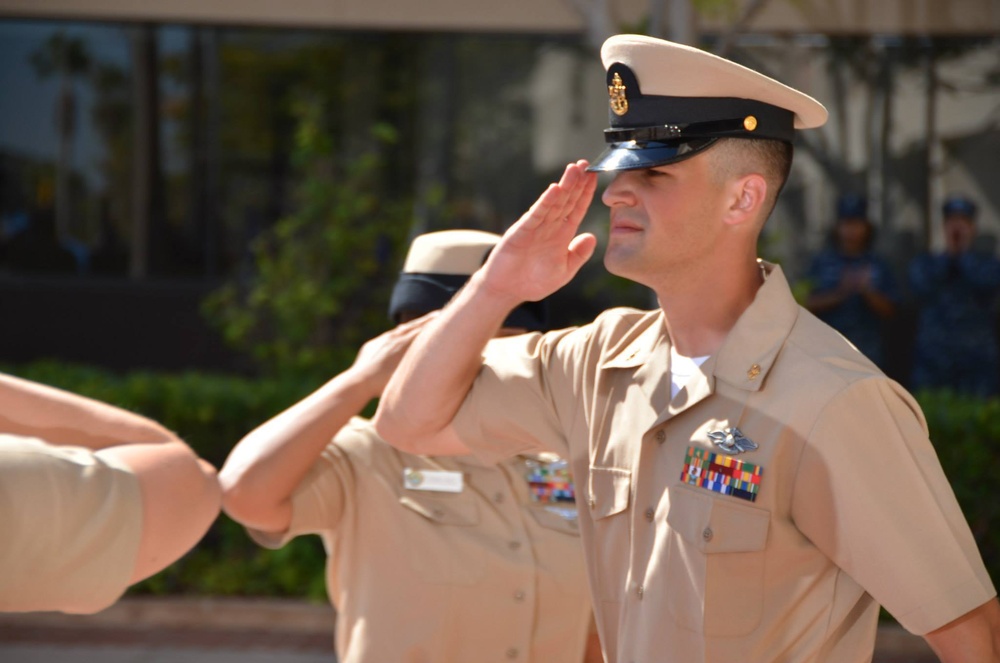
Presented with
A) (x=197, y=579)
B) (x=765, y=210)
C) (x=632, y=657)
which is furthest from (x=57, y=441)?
(x=197, y=579)

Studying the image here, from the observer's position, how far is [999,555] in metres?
6.34

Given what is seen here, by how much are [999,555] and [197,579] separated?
402 centimetres

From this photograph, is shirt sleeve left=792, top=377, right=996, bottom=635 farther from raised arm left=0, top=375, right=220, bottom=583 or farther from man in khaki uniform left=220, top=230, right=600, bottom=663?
man in khaki uniform left=220, top=230, right=600, bottom=663

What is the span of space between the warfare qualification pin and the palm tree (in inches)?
326

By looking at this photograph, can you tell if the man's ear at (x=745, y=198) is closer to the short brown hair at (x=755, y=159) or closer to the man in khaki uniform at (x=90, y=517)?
the short brown hair at (x=755, y=159)

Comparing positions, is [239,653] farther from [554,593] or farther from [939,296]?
[939,296]

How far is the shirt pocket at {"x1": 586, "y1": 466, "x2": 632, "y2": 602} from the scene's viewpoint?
227 centimetres

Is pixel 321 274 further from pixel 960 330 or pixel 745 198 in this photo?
pixel 745 198

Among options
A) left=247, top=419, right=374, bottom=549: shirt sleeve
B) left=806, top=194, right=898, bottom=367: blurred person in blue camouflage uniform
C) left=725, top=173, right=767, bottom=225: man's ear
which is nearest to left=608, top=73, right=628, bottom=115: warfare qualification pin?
left=725, top=173, right=767, bottom=225: man's ear

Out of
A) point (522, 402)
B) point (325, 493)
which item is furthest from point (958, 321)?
point (522, 402)

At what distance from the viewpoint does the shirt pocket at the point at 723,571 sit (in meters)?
2.07

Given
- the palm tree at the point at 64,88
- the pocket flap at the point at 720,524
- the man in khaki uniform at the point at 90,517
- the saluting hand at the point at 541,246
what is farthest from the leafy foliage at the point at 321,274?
the man in khaki uniform at the point at 90,517

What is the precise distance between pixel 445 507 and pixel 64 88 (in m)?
7.89

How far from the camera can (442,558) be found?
294 cm
